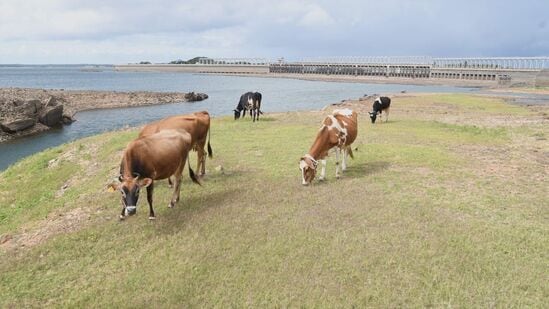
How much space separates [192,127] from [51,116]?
31786 mm

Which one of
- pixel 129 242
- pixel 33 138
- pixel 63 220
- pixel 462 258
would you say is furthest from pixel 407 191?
pixel 33 138

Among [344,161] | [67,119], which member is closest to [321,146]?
[344,161]

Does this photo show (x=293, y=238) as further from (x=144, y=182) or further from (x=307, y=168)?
(x=307, y=168)

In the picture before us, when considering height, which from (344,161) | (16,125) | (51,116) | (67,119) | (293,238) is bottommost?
(67,119)

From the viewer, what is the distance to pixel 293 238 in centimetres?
839

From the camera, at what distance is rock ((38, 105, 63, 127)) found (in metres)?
37.5

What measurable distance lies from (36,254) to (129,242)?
1743mm

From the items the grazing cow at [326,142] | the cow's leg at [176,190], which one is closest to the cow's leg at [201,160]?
the cow's leg at [176,190]

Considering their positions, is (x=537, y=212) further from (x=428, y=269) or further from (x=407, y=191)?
(x=428, y=269)

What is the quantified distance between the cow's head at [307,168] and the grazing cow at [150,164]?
3.14m

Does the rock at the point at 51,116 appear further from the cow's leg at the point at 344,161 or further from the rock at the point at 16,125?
the cow's leg at the point at 344,161

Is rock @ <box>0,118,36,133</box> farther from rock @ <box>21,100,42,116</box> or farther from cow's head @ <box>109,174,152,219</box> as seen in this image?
cow's head @ <box>109,174,152,219</box>

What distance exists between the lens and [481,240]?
819 cm

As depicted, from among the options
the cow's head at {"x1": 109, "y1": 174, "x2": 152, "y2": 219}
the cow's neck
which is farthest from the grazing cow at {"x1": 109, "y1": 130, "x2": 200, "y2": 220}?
the cow's neck
